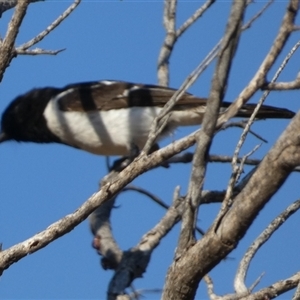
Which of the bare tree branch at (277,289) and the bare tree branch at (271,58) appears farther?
the bare tree branch at (277,289)

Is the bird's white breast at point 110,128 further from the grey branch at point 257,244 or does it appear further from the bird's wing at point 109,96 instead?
the grey branch at point 257,244

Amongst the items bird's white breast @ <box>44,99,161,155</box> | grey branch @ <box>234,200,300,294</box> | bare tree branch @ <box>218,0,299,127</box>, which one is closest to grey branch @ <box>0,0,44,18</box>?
bird's white breast @ <box>44,99,161,155</box>

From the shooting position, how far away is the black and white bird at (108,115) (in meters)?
6.54

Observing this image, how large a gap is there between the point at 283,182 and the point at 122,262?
8.72 ft

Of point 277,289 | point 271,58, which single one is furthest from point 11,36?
point 277,289

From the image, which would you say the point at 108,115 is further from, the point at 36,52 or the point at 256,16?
the point at 256,16

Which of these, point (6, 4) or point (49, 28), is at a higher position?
point (6, 4)

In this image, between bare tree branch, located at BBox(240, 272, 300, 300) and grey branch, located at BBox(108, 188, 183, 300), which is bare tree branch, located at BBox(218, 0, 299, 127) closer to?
bare tree branch, located at BBox(240, 272, 300, 300)

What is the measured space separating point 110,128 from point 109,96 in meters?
0.29

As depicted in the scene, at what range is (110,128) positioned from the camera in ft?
22.3

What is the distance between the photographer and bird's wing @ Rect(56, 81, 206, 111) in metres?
6.67

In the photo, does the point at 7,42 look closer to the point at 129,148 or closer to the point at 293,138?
the point at 293,138

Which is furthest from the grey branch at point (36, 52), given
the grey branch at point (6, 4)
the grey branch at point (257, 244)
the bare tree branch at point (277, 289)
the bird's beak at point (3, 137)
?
the bird's beak at point (3, 137)

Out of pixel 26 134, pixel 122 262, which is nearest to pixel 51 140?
pixel 26 134
